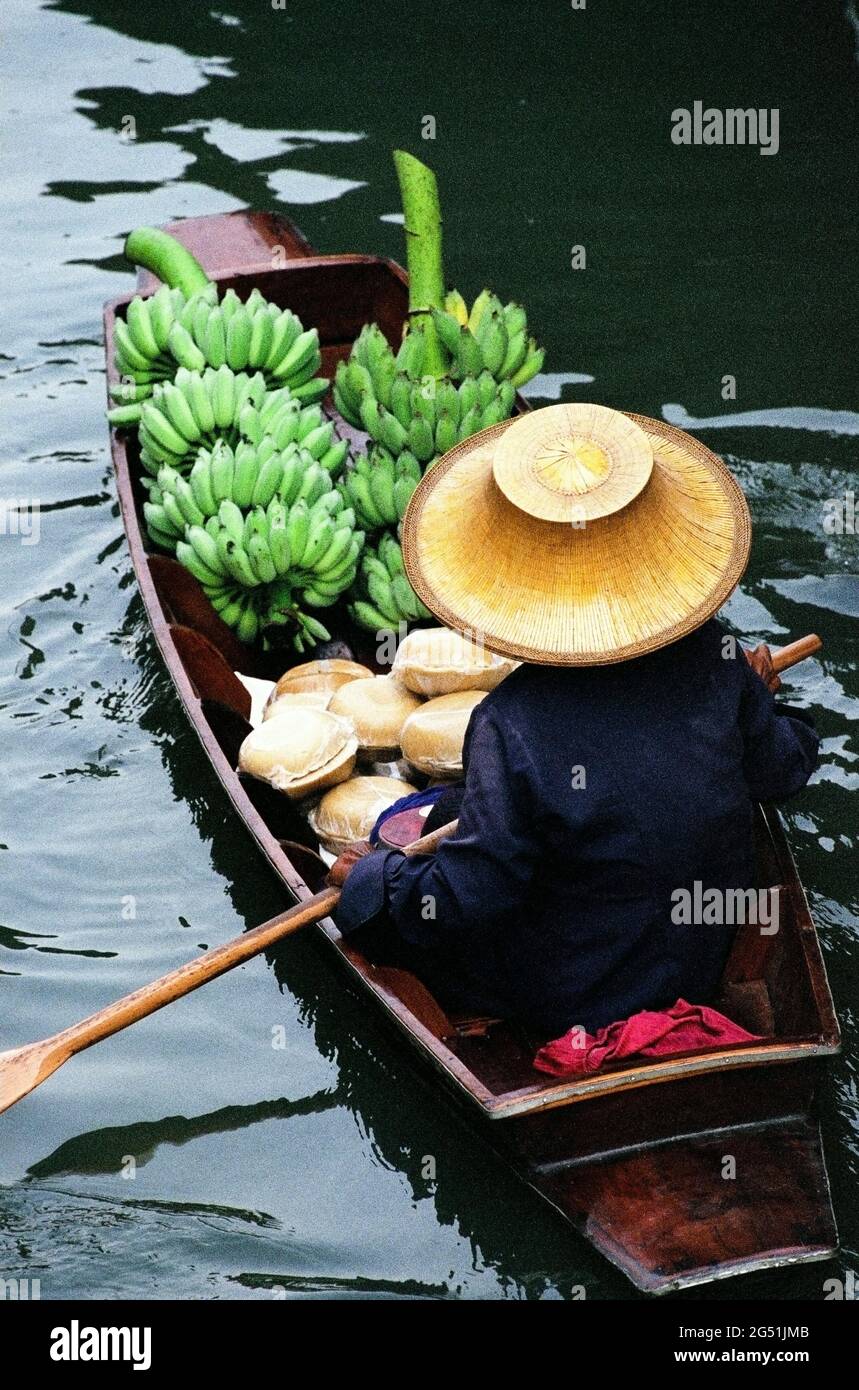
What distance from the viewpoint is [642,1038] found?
11.9 feet

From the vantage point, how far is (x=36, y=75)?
11.0 m

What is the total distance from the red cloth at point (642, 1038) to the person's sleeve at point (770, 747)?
0.55 metres

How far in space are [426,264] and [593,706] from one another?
289 centimetres

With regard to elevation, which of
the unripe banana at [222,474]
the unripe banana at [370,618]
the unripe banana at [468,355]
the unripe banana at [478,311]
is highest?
the unripe banana at [478,311]

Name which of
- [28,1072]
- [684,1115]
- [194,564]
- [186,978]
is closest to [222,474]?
[194,564]

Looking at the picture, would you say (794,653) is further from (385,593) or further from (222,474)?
(222,474)

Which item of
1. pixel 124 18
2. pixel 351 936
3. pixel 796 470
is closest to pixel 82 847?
pixel 351 936

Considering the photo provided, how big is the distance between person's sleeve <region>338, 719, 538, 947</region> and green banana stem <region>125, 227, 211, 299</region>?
366cm

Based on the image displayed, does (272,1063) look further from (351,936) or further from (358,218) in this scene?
(358,218)

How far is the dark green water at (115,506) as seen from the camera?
13.3 ft

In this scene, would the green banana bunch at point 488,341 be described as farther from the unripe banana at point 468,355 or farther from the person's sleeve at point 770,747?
Answer: the person's sleeve at point 770,747

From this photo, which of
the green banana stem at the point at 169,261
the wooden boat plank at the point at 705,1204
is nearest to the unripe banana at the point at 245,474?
the green banana stem at the point at 169,261

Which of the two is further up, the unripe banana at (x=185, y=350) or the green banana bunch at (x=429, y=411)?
the unripe banana at (x=185, y=350)

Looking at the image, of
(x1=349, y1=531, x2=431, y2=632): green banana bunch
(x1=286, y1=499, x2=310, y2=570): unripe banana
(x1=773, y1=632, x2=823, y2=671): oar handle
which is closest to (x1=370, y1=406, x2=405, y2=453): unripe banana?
(x1=349, y1=531, x2=431, y2=632): green banana bunch
